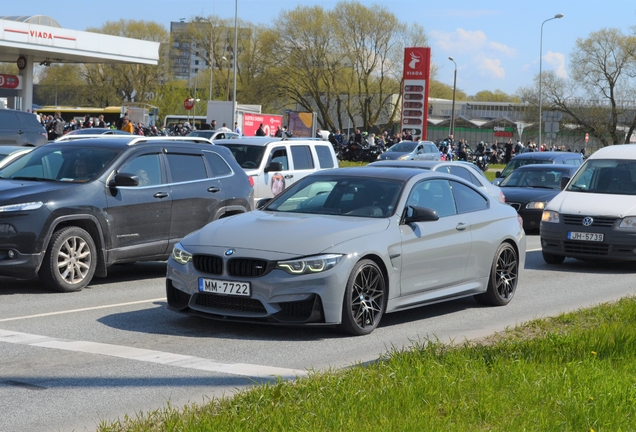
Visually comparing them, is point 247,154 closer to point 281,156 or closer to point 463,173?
point 281,156

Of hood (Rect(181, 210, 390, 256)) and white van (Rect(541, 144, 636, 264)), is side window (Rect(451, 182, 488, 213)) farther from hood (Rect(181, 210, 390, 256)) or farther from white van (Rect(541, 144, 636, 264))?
white van (Rect(541, 144, 636, 264))

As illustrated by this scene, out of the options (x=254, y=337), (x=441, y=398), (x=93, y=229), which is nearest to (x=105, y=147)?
(x=93, y=229)

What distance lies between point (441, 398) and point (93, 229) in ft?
20.8

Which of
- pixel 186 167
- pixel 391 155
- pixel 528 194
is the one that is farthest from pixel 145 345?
pixel 391 155

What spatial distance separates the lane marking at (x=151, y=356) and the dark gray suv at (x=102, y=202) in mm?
2293

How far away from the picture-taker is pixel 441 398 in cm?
567

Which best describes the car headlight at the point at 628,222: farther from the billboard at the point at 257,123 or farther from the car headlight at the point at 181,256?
the billboard at the point at 257,123

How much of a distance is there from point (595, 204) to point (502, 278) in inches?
189

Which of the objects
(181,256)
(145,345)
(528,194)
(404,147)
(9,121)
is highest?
(9,121)

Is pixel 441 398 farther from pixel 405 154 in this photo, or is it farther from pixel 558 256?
pixel 405 154

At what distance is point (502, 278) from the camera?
10.5 m

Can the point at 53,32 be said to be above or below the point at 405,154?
above

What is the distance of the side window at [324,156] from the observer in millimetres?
19297

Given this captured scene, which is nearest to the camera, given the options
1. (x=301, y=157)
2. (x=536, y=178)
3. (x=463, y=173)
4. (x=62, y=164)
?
(x=62, y=164)
